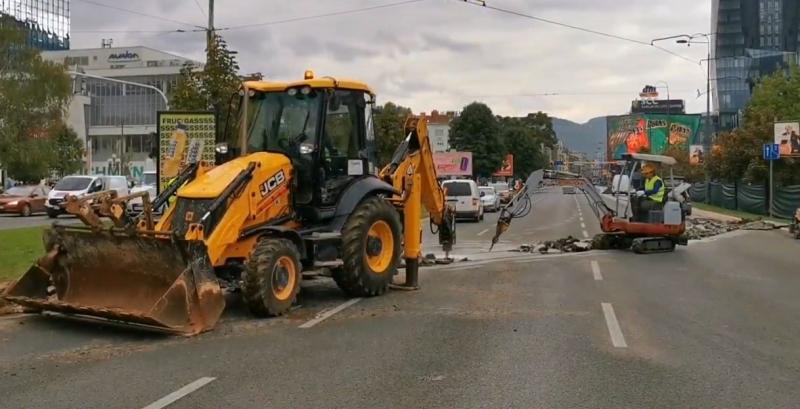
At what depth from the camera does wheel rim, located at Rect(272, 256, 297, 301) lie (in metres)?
9.55

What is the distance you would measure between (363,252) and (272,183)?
A: 1.74 metres

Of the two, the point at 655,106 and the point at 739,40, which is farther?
the point at 655,106

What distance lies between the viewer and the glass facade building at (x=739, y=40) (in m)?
126

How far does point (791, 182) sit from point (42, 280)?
127 feet

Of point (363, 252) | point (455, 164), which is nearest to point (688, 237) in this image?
point (363, 252)

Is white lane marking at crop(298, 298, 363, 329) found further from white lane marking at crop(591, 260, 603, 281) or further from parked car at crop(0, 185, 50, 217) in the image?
parked car at crop(0, 185, 50, 217)

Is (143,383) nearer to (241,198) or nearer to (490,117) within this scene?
(241,198)

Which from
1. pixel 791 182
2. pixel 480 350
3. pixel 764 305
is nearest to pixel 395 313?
pixel 480 350

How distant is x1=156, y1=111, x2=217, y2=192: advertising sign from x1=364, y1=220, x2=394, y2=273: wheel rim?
6.46 m

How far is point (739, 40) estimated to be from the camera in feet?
433

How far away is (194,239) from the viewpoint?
8.75 meters

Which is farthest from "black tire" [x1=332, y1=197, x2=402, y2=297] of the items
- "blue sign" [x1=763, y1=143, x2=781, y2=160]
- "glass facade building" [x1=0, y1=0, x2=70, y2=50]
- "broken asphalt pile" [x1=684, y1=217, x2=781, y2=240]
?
"glass facade building" [x1=0, y1=0, x2=70, y2=50]

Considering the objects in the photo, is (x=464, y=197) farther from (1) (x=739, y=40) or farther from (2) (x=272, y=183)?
(1) (x=739, y=40)

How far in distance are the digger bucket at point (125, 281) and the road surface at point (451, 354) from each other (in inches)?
10.3
